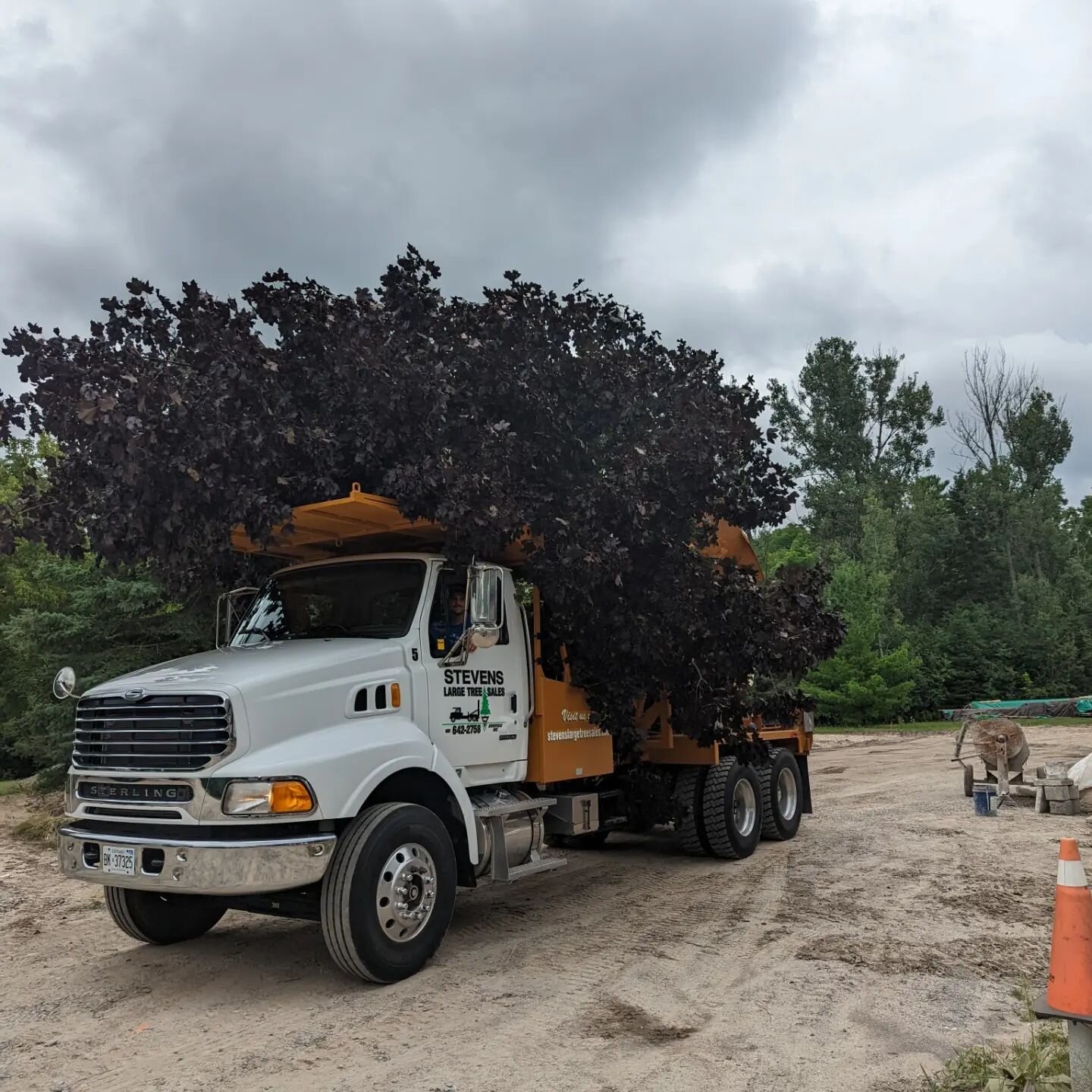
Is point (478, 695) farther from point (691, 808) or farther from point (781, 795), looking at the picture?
point (781, 795)

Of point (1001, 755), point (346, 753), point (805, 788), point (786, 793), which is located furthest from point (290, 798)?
point (1001, 755)

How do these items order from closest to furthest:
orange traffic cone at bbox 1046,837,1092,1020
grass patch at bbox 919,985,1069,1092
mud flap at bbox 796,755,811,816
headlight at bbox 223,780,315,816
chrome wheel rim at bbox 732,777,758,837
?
orange traffic cone at bbox 1046,837,1092,1020, grass patch at bbox 919,985,1069,1092, headlight at bbox 223,780,315,816, chrome wheel rim at bbox 732,777,758,837, mud flap at bbox 796,755,811,816

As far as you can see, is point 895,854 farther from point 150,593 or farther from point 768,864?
point 150,593

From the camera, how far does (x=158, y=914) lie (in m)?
6.46

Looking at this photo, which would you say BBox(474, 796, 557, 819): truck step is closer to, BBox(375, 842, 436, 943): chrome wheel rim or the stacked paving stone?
BBox(375, 842, 436, 943): chrome wheel rim

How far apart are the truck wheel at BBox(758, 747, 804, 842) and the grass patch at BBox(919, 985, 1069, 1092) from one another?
614 cm

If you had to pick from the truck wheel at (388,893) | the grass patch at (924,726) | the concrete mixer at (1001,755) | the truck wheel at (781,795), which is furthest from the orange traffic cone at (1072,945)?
the grass patch at (924,726)

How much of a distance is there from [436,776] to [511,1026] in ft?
5.48

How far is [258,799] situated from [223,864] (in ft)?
1.21

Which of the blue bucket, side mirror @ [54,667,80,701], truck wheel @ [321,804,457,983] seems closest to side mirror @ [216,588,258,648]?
side mirror @ [54,667,80,701]

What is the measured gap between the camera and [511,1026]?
486cm

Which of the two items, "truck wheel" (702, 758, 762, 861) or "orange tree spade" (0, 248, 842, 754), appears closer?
"orange tree spade" (0, 248, 842, 754)

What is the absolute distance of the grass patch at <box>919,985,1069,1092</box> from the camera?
3686 mm

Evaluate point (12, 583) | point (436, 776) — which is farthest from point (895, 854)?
point (12, 583)
